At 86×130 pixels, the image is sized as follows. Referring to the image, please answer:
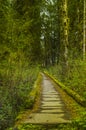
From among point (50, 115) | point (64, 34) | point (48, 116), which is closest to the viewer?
point (48, 116)

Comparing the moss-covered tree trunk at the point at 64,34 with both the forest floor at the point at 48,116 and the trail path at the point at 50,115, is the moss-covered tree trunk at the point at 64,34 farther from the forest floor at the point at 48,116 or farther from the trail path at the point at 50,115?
the trail path at the point at 50,115

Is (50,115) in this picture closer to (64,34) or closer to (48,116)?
(48,116)

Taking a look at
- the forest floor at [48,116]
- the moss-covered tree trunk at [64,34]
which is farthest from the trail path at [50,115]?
the moss-covered tree trunk at [64,34]

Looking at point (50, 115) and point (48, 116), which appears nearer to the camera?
point (48, 116)

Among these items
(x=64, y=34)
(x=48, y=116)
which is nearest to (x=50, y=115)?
(x=48, y=116)

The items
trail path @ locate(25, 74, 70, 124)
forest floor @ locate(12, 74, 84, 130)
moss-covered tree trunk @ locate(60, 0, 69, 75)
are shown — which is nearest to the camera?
forest floor @ locate(12, 74, 84, 130)

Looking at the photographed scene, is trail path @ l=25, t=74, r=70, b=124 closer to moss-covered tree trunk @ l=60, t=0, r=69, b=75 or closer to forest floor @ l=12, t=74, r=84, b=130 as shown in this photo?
forest floor @ l=12, t=74, r=84, b=130

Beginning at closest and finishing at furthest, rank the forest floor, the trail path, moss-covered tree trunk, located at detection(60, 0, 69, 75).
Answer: the forest floor → the trail path → moss-covered tree trunk, located at detection(60, 0, 69, 75)

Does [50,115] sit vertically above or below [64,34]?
below

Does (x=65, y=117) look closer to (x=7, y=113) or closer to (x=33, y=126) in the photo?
(x=33, y=126)

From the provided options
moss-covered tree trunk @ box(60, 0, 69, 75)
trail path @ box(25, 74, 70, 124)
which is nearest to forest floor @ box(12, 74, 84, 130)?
trail path @ box(25, 74, 70, 124)

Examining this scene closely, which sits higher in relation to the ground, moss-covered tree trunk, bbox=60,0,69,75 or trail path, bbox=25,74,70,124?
moss-covered tree trunk, bbox=60,0,69,75

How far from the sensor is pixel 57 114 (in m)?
9.32

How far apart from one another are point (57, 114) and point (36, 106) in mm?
1810
